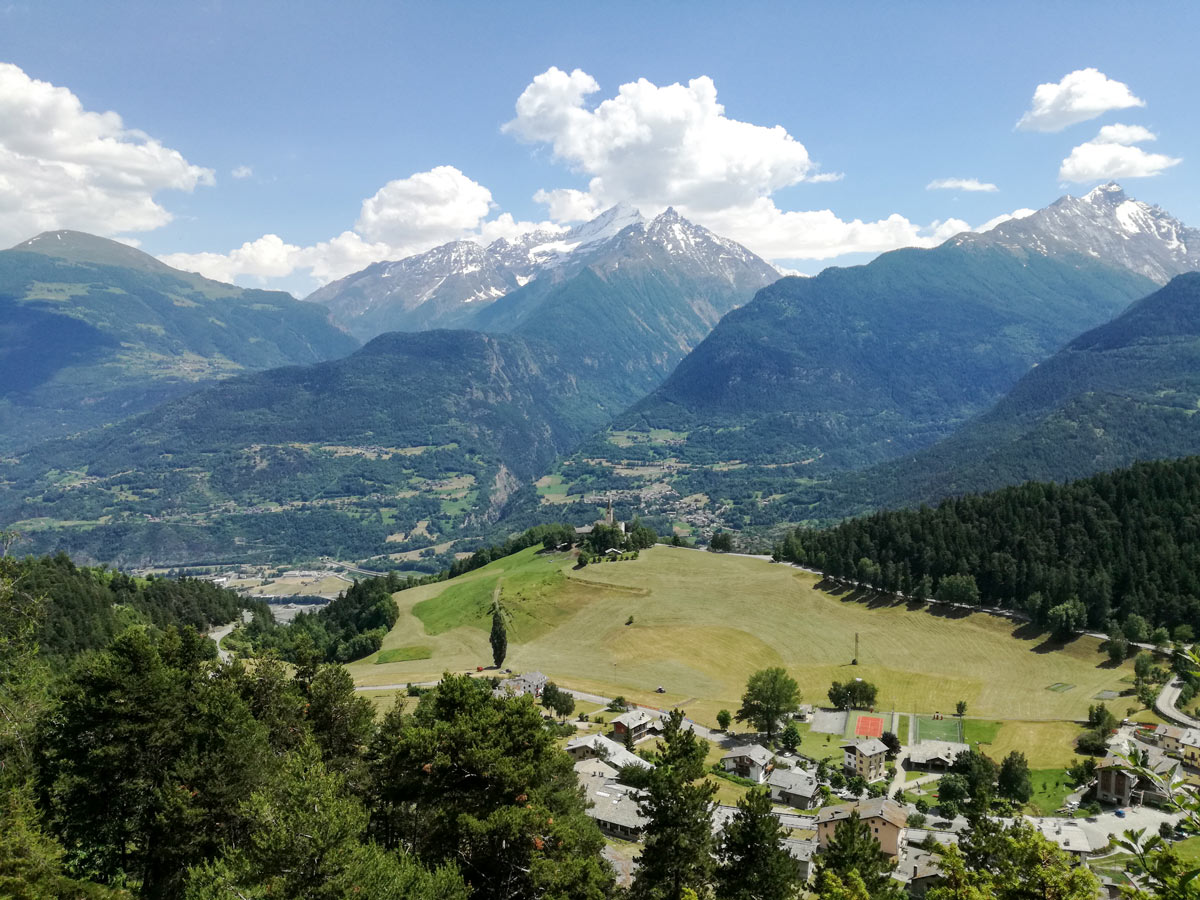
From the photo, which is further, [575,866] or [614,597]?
[614,597]

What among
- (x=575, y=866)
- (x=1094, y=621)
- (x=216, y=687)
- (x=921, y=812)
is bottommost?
(x=921, y=812)

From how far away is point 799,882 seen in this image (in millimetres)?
34906

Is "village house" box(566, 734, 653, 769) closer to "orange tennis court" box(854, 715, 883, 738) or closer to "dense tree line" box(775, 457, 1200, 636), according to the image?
"orange tennis court" box(854, 715, 883, 738)

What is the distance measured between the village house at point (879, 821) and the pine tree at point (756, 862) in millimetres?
32893

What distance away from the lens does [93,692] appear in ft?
120

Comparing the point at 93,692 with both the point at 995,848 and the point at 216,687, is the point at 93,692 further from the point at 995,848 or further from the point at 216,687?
the point at 995,848

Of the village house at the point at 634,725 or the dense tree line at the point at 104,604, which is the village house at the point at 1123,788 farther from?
the dense tree line at the point at 104,604

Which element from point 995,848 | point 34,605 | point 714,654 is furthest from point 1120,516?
point 34,605

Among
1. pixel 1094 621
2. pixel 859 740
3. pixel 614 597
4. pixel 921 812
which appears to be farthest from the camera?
pixel 614 597

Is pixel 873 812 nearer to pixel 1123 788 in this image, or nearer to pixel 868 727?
pixel 1123 788

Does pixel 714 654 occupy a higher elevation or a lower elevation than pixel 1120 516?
lower

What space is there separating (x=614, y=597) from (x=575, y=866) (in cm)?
11778

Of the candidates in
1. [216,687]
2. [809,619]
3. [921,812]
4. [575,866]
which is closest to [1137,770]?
[575,866]

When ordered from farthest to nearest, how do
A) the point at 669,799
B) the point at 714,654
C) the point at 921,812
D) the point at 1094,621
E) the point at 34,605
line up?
the point at 714,654 → the point at 1094,621 → the point at 921,812 → the point at 669,799 → the point at 34,605
